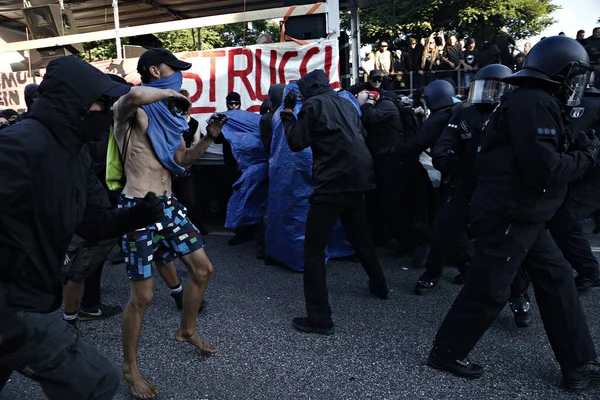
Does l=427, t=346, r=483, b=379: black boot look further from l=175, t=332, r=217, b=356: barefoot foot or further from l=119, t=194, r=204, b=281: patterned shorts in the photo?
l=119, t=194, r=204, b=281: patterned shorts

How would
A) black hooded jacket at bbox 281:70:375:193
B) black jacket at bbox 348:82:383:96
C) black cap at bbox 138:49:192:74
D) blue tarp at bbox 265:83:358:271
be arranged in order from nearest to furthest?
black cap at bbox 138:49:192:74 → black hooded jacket at bbox 281:70:375:193 → blue tarp at bbox 265:83:358:271 → black jacket at bbox 348:82:383:96

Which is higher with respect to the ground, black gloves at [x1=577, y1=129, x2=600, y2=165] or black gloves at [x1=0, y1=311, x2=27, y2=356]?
black gloves at [x1=577, y1=129, x2=600, y2=165]

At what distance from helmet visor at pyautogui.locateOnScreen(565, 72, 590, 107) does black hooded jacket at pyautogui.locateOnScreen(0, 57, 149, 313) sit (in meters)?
2.32

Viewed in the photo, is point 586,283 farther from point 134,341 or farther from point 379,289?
point 134,341

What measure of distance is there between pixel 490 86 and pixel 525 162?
1.60 m

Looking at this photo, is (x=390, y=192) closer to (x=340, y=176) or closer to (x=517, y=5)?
(x=340, y=176)

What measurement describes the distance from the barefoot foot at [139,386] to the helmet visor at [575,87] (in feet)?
9.10

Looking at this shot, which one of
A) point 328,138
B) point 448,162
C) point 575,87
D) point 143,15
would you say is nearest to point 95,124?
point 328,138

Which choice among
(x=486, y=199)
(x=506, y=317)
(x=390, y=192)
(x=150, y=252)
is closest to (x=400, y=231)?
(x=390, y=192)

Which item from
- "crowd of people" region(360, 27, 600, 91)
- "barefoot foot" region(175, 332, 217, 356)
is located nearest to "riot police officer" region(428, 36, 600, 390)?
"barefoot foot" region(175, 332, 217, 356)

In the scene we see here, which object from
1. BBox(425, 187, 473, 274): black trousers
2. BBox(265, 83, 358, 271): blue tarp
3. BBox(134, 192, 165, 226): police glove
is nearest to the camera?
BBox(134, 192, 165, 226): police glove

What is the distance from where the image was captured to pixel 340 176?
3.91m

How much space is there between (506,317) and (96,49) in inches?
617

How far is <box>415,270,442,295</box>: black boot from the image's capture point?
4.47 metres
